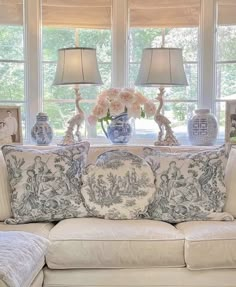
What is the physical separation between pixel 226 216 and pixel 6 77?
2054 mm

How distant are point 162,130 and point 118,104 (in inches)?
17.6

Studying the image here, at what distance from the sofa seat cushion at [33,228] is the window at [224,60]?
5.59 feet

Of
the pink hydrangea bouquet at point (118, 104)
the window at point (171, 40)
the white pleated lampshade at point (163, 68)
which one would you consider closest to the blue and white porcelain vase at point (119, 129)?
the pink hydrangea bouquet at point (118, 104)

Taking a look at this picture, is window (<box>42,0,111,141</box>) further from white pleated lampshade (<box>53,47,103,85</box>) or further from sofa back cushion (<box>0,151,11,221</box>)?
sofa back cushion (<box>0,151,11,221</box>)

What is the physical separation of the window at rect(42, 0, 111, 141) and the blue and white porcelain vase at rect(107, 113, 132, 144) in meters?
0.42

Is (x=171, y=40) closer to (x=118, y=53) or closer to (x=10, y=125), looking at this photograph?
(x=118, y=53)

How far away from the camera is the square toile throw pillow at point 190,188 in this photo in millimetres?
2842

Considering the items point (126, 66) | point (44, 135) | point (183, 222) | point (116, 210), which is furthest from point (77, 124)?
point (183, 222)

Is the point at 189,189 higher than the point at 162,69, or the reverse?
the point at 162,69

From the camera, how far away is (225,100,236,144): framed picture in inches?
140

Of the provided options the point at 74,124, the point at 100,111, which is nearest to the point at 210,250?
the point at 100,111

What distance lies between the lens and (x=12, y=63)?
3807mm

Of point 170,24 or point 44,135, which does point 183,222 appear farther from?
point 170,24

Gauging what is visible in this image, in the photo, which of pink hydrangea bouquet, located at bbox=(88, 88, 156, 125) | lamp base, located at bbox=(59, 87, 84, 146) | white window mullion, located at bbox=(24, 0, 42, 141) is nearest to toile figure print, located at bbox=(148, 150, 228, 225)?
pink hydrangea bouquet, located at bbox=(88, 88, 156, 125)
